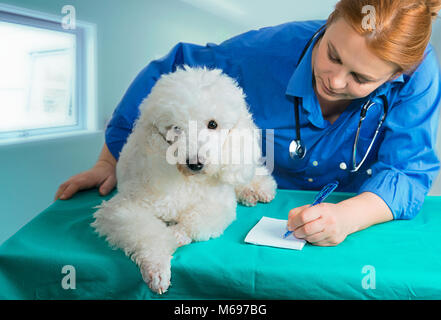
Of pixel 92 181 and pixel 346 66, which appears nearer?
pixel 346 66

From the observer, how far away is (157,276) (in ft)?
2.53

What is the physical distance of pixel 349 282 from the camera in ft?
2.51

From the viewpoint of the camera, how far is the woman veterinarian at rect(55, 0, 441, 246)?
871 millimetres

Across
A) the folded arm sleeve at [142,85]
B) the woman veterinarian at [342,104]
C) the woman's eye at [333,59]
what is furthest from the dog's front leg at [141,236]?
the woman's eye at [333,59]

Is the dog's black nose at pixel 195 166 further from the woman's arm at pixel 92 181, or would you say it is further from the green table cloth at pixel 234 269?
the woman's arm at pixel 92 181

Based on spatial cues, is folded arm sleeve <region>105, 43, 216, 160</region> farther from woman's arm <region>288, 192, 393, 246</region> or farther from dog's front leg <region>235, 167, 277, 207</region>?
woman's arm <region>288, 192, 393, 246</region>

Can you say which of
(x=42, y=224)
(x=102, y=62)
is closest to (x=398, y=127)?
(x=42, y=224)

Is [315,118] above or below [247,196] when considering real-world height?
above

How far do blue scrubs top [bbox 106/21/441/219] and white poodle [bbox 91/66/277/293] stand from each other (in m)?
0.31

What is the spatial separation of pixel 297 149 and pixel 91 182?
2.46ft

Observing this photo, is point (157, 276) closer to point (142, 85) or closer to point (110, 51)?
point (142, 85)

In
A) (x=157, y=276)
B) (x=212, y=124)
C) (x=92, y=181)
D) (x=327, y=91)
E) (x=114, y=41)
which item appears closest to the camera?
(x=157, y=276)

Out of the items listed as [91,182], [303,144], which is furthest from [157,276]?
[303,144]

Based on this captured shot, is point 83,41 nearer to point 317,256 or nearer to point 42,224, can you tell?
point 42,224
